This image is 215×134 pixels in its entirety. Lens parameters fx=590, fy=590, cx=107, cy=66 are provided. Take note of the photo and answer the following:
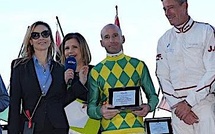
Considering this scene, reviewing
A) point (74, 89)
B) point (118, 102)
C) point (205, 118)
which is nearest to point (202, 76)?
point (205, 118)

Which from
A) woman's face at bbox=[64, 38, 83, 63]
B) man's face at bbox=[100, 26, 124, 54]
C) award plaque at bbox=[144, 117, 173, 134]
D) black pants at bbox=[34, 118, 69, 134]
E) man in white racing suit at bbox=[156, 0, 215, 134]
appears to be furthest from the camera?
award plaque at bbox=[144, 117, 173, 134]

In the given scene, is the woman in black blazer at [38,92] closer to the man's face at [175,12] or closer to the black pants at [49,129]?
the black pants at [49,129]

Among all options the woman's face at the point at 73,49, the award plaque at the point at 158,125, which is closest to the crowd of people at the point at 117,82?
the woman's face at the point at 73,49

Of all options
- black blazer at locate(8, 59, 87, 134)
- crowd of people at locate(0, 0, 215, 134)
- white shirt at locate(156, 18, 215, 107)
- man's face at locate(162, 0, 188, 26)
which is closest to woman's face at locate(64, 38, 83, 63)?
crowd of people at locate(0, 0, 215, 134)

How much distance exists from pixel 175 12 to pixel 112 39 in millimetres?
722

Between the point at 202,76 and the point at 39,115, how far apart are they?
1677 millimetres

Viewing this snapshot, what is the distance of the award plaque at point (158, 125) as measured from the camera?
23.7ft

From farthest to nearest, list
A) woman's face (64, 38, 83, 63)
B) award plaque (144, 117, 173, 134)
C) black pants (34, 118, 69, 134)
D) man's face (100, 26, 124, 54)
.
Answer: award plaque (144, 117, 173, 134) → woman's face (64, 38, 83, 63) → man's face (100, 26, 124, 54) → black pants (34, 118, 69, 134)

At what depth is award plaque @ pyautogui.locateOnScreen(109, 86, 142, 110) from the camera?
5.85 m

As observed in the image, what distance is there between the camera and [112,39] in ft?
20.3

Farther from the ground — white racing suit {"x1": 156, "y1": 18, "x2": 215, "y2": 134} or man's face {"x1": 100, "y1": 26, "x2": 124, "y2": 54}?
man's face {"x1": 100, "y1": 26, "x2": 124, "y2": 54}

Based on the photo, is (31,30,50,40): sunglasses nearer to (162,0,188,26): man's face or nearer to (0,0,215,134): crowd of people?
(0,0,215,134): crowd of people

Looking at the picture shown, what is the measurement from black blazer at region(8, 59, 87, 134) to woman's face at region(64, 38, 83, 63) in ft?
1.93

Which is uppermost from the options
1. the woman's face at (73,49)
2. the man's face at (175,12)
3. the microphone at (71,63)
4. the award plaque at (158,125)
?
the man's face at (175,12)
